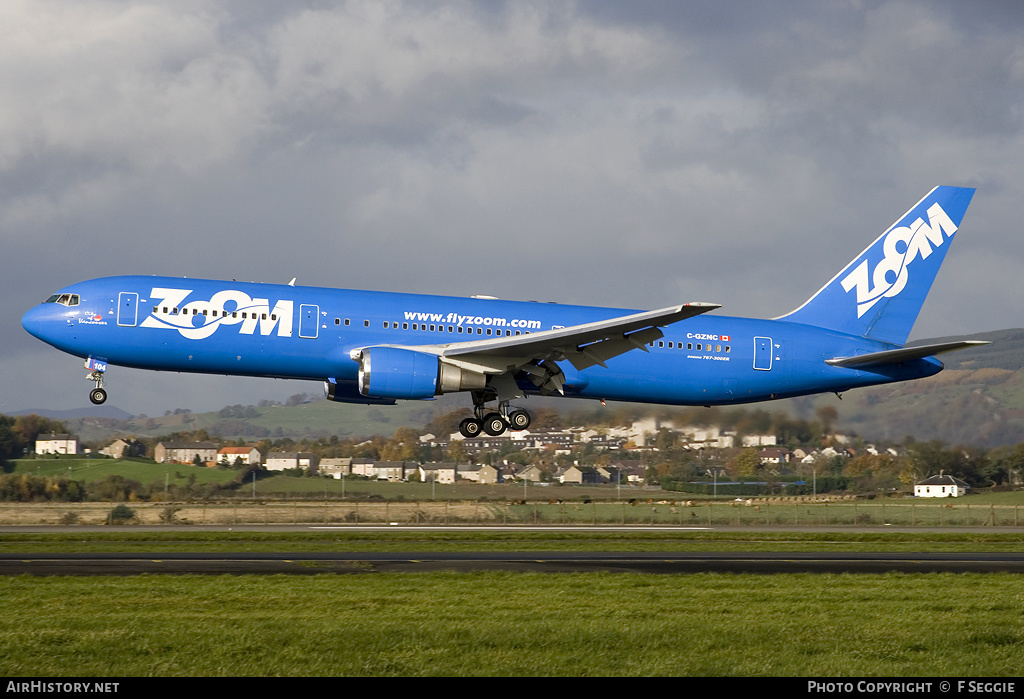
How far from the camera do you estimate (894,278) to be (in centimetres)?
4238

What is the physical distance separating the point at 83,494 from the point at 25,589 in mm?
37344

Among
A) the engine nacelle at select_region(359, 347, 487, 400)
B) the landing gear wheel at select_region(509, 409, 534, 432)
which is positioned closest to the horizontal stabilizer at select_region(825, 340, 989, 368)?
the landing gear wheel at select_region(509, 409, 534, 432)

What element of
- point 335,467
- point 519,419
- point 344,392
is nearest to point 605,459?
point 335,467

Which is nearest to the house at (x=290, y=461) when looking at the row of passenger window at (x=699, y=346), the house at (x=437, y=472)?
the house at (x=437, y=472)

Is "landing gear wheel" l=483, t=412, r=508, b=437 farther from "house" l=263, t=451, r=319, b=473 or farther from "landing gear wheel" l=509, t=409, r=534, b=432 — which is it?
"house" l=263, t=451, r=319, b=473

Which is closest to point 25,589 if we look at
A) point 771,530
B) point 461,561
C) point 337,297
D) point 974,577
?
point 461,561

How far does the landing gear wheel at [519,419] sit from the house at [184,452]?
96.8 ft

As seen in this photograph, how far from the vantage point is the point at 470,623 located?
17.6 m

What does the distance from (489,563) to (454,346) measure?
24.8 feet

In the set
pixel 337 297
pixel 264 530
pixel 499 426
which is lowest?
pixel 264 530

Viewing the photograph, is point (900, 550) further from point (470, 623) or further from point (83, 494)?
point (83, 494)

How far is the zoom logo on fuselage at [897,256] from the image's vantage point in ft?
137

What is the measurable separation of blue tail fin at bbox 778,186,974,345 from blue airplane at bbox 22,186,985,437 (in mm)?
1505

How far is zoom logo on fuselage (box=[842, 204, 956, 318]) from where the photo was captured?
4191 cm
